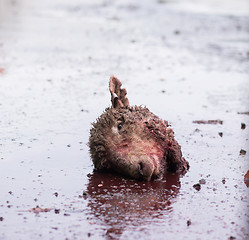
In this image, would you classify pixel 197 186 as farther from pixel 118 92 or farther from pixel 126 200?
pixel 118 92

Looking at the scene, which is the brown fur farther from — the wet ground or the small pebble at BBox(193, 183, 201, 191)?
the small pebble at BBox(193, 183, 201, 191)

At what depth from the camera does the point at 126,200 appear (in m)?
5.75

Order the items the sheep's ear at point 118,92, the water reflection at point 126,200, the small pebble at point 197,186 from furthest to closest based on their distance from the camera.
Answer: the sheep's ear at point 118,92
the small pebble at point 197,186
the water reflection at point 126,200

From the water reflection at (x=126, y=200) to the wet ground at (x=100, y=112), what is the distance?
0.4 inches

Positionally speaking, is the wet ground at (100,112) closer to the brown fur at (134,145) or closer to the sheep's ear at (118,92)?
the brown fur at (134,145)

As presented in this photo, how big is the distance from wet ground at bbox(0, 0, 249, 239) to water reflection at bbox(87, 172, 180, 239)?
1 cm

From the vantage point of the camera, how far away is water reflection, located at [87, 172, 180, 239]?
521 cm

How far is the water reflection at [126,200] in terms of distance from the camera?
5.21 m

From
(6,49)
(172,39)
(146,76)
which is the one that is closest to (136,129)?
(146,76)

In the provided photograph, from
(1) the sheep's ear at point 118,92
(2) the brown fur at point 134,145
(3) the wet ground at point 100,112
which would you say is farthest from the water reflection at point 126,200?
(1) the sheep's ear at point 118,92

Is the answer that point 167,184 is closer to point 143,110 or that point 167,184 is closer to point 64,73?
point 143,110

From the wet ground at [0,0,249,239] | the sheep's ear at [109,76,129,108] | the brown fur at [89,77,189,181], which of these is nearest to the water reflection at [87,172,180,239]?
the wet ground at [0,0,249,239]

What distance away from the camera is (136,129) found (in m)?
6.41

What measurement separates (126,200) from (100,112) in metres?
3.89
